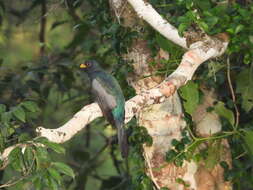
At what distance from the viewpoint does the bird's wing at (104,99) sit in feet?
14.3

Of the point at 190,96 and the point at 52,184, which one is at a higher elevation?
the point at 52,184

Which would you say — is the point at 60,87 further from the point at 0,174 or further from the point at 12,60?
the point at 12,60

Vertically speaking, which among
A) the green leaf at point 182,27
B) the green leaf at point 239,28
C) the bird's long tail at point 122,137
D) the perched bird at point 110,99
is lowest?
the bird's long tail at point 122,137

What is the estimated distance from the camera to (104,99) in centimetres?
459

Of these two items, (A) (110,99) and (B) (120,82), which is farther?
(B) (120,82)

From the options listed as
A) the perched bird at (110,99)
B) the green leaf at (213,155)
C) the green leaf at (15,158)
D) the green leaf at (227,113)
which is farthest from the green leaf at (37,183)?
the green leaf at (213,155)

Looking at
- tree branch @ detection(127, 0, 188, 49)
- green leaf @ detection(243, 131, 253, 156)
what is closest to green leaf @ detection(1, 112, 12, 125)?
tree branch @ detection(127, 0, 188, 49)

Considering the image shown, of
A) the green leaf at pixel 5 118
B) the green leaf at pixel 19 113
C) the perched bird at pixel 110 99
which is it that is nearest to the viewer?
the green leaf at pixel 5 118

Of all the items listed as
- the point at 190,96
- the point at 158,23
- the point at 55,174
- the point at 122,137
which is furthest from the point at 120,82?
the point at 55,174

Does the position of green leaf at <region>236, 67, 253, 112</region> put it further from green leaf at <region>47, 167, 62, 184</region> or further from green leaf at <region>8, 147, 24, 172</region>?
green leaf at <region>8, 147, 24, 172</region>

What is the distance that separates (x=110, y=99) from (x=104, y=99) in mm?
94

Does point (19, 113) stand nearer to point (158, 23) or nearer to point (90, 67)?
point (158, 23)

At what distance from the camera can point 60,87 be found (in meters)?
5.97

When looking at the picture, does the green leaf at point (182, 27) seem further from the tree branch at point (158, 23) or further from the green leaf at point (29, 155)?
the green leaf at point (29, 155)
